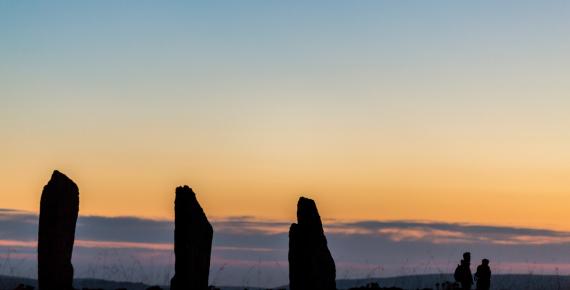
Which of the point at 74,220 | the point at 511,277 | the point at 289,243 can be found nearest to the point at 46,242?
the point at 74,220

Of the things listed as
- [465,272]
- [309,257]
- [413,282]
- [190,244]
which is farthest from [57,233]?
[413,282]

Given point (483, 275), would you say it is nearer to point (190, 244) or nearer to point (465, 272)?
point (465, 272)

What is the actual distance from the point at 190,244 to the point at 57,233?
4.76 meters

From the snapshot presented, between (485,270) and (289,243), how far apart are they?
768 cm

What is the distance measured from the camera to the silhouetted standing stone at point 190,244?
116 feet

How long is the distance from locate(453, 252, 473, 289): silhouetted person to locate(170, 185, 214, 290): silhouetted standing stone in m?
9.65

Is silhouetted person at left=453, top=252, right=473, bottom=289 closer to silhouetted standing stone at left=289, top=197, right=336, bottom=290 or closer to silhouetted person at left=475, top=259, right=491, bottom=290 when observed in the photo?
silhouetted person at left=475, top=259, right=491, bottom=290

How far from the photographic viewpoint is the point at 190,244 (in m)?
35.4

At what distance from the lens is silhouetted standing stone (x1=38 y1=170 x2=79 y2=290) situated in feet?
115

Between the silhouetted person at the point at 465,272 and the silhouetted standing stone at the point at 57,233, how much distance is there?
1458cm

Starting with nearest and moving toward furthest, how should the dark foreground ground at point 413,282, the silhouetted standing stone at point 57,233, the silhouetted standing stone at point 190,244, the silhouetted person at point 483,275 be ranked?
the silhouetted standing stone at point 57,233, the silhouetted standing stone at point 190,244, the silhouetted person at point 483,275, the dark foreground ground at point 413,282

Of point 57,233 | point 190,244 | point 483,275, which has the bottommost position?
point 483,275

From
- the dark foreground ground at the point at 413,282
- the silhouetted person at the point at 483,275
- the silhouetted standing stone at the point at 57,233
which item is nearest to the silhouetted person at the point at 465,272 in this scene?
the silhouetted person at the point at 483,275

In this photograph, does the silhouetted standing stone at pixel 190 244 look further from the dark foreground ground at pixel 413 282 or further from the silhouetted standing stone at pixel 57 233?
the dark foreground ground at pixel 413 282
